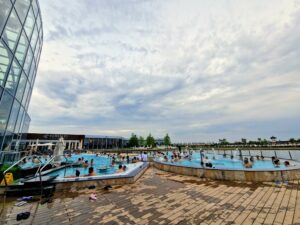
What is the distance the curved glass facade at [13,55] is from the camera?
6.96 meters

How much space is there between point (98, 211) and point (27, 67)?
418 inches

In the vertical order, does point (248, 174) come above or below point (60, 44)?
below

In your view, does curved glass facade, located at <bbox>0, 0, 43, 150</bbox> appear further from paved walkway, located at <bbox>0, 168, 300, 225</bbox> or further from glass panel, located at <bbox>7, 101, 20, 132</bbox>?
paved walkway, located at <bbox>0, 168, 300, 225</bbox>

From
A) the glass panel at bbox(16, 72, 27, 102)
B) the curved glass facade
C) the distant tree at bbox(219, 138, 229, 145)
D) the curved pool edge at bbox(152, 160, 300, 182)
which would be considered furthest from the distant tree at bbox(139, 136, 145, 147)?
the glass panel at bbox(16, 72, 27, 102)

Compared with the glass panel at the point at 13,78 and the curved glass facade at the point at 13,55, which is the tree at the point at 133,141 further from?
the glass panel at the point at 13,78

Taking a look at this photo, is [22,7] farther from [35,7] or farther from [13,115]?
[13,115]

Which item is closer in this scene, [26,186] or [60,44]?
[26,186]

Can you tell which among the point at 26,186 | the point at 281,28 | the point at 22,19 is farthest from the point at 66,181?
the point at 281,28

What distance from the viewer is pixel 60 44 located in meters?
12.4

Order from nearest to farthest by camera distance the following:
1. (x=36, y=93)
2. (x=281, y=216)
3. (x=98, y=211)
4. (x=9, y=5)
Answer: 1. (x=281, y=216)
2. (x=98, y=211)
3. (x=9, y=5)
4. (x=36, y=93)

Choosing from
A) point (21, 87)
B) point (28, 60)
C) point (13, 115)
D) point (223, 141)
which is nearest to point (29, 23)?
point (28, 60)

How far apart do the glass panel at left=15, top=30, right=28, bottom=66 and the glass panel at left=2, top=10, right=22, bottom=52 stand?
470mm

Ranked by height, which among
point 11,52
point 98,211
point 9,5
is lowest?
point 98,211

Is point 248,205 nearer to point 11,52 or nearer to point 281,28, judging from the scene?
point 281,28
